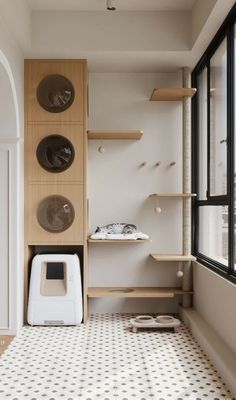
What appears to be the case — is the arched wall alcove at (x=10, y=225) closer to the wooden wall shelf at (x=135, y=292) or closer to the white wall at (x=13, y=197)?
the white wall at (x=13, y=197)

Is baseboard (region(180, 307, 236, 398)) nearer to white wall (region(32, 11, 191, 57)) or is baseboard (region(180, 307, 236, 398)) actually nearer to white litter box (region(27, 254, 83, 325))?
white litter box (region(27, 254, 83, 325))

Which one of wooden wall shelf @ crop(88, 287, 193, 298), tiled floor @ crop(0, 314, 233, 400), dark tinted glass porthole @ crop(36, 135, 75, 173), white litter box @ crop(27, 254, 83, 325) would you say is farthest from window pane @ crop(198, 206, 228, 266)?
dark tinted glass porthole @ crop(36, 135, 75, 173)

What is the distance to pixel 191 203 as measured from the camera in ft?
14.3

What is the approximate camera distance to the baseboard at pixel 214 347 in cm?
266

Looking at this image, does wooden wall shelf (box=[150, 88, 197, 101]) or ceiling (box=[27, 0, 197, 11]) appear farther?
wooden wall shelf (box=[150, 88, 197, 101])

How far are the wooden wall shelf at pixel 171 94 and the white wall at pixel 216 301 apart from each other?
157 cm

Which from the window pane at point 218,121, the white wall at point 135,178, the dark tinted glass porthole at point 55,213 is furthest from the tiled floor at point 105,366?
the window pane at point 218,121

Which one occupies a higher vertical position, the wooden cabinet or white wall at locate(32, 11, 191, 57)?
white wall at locate(32, 11, 191, 57)

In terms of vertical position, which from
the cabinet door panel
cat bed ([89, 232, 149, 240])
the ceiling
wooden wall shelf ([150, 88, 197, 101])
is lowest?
cat bed ([89, 232, 149, 240])

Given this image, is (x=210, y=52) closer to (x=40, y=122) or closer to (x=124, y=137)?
(x=124, y=137)

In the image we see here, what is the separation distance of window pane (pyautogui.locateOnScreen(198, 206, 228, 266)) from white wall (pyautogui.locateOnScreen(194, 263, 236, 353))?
6.6 inches

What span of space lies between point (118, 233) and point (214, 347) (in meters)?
1.49

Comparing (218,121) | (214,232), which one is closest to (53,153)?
(218,121)

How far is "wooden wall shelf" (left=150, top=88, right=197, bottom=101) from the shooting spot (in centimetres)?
A: 400
